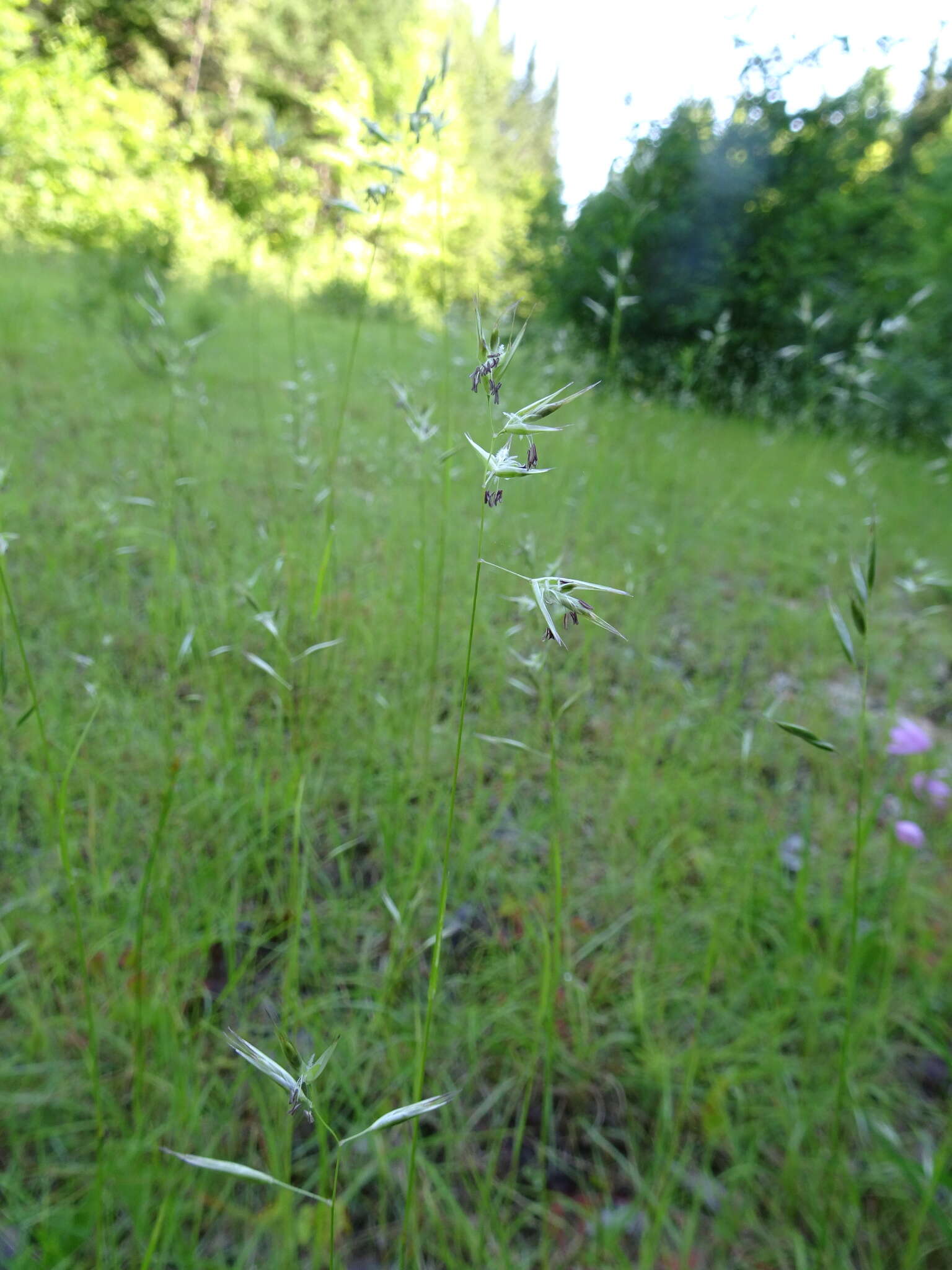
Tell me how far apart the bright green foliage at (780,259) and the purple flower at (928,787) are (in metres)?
4.85

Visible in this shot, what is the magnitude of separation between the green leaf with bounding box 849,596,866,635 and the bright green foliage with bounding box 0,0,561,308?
485 millimetres

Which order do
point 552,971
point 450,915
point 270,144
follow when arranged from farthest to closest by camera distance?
point 270,144 → point 450,915 → point 552,971

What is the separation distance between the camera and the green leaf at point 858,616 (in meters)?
0.70

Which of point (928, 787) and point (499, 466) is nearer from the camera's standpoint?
point (499, 466)

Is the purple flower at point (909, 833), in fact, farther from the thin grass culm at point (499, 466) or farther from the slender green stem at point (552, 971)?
the thin grass culm at point (499, 466)

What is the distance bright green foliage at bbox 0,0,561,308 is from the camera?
1600 mm

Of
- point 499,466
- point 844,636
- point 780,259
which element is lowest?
point 844,636

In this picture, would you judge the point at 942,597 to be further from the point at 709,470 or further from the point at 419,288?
the point at 419,288

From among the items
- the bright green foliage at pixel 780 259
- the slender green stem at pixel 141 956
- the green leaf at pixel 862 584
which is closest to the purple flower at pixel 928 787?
the green leaf at pixel 862 584

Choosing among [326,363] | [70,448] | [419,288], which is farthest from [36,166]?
[70,448]

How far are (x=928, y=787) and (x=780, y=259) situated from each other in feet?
21.9

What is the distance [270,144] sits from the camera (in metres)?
1.43

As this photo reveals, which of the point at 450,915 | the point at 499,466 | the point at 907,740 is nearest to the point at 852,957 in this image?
the point at 499,466

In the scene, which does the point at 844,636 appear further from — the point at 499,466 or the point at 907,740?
the point at 907,740
